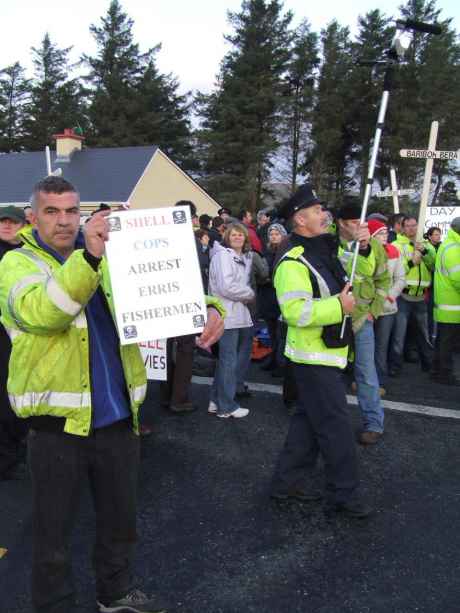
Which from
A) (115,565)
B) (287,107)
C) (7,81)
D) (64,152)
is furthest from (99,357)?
(7,81)

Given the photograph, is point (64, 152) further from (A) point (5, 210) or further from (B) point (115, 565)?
(B) point (115, 565)

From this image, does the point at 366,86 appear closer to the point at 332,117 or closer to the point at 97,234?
the point at 332,117

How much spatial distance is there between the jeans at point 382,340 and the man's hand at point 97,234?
16.5 feet

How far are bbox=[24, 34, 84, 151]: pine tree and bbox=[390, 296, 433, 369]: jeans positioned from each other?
1811 inches

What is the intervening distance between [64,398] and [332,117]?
38.1 metres

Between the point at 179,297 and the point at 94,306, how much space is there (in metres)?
0.39

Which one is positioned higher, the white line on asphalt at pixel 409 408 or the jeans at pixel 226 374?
the jeans at pixel 226 374

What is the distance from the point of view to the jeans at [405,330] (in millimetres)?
7281

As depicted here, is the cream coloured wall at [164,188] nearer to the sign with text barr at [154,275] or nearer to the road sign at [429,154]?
the road sign at [429,154]

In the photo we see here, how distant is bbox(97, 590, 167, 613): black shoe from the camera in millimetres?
2686

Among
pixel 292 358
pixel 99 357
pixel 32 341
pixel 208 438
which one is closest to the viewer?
pixel 32 341

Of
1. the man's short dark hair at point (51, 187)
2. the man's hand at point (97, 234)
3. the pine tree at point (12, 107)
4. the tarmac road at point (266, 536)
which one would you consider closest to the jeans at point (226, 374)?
the tarmac road at point (266, 536)

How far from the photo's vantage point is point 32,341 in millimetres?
2279

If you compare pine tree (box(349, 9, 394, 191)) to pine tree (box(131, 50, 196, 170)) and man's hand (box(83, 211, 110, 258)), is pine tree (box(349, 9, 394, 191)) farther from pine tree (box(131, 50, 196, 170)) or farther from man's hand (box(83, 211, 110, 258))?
man's hand (box(83, 211, 110, 258))
